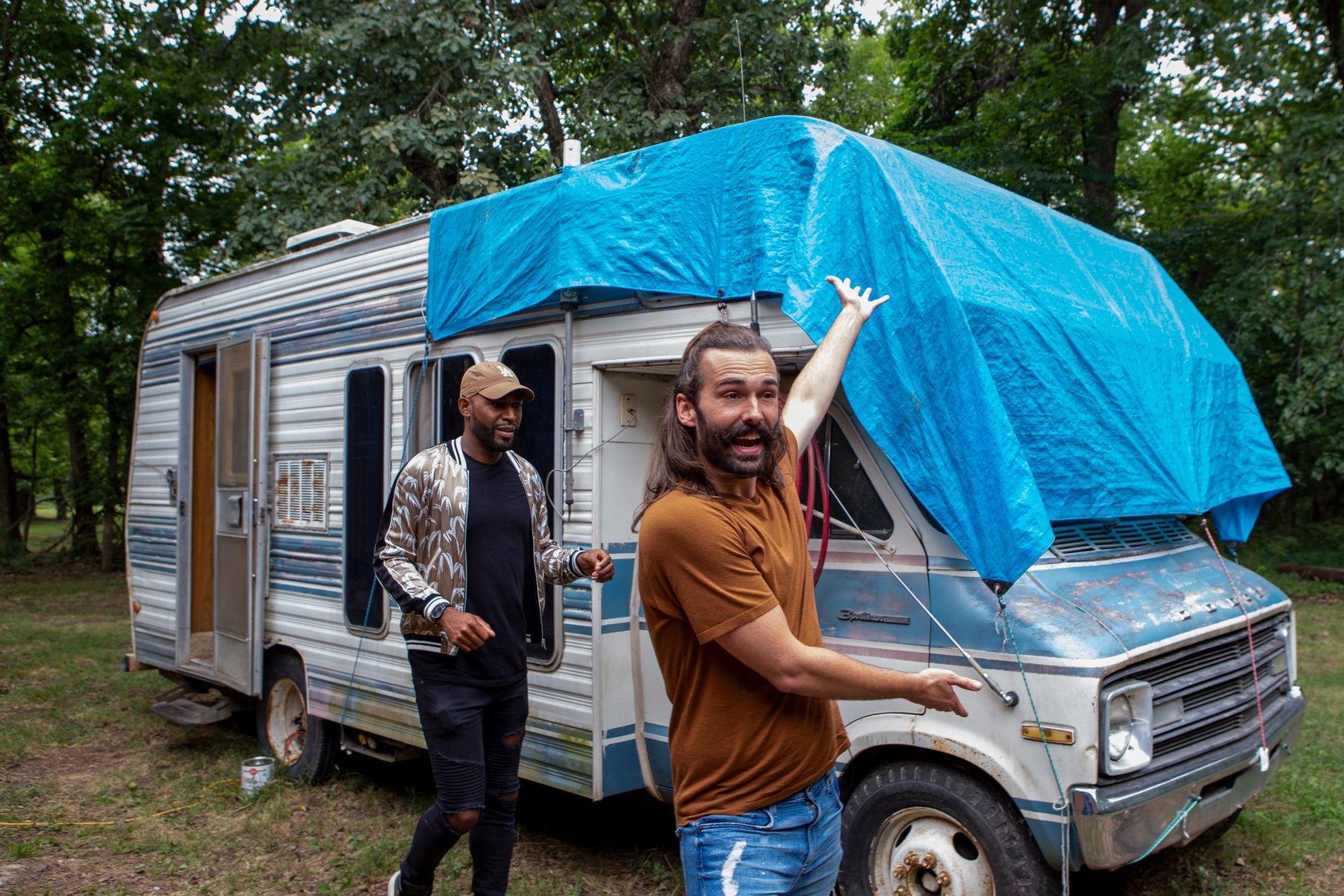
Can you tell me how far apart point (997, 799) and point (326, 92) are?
424 inches

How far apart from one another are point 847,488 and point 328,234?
13.0 feet

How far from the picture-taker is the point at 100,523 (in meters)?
19.8

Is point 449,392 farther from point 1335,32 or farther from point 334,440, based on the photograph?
point 1335,32

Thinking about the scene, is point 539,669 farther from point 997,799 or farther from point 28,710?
point 28,710

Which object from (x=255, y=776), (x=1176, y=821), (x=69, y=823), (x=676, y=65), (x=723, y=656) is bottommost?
(x=69, y=823)

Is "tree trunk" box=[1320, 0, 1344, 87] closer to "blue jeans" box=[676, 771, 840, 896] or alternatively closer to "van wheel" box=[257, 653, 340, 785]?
"van wheel" box=[257, 653, 340, 785]

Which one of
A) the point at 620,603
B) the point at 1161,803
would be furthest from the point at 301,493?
the point at 1161,803

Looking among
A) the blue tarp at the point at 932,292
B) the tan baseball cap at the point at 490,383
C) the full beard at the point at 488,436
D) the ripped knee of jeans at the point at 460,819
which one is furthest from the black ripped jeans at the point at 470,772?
the blue tarp at the point at 932,292

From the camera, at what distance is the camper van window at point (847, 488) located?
4.00 meters

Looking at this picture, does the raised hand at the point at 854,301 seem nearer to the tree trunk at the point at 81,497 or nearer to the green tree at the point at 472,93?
the green tree at the point at 472,93

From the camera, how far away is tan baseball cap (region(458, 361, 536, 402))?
12.8 ft

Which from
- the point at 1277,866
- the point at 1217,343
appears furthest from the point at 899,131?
the point at 1277,866

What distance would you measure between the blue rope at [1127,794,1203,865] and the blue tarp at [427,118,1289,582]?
3.28ft

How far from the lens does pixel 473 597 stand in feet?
13.0
